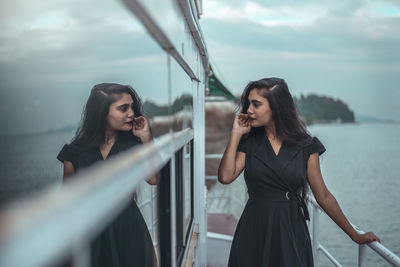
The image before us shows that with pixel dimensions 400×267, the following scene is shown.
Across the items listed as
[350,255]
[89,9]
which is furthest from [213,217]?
[350,255]

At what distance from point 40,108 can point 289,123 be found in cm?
155

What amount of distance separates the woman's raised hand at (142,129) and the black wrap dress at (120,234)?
1cm

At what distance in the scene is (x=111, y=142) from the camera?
0.71m

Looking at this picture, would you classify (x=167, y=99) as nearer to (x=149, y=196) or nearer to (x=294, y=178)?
(x=149, y=196)

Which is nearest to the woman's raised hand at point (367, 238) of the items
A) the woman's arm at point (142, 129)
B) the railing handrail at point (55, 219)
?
the woman's arm at point (142, 129)

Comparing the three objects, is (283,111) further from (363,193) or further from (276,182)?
(363,193)

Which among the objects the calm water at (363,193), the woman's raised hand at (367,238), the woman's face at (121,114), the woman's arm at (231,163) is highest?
the woman's face at (121,114)

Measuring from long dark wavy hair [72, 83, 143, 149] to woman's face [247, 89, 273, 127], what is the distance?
124cm

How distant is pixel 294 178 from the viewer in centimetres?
184

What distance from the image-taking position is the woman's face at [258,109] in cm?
189

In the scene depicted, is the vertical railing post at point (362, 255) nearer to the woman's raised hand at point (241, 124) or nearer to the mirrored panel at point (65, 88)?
the woman's raised hand at point (241, 124)

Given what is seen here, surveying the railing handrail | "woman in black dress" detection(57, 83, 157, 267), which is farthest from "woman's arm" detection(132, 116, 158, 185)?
the railing handrail

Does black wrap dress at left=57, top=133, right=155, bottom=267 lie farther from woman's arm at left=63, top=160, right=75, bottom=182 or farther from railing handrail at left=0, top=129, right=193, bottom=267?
railing handrail at left=0, top=129, right=193, bottom=267

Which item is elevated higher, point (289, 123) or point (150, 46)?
point (150, 46)
